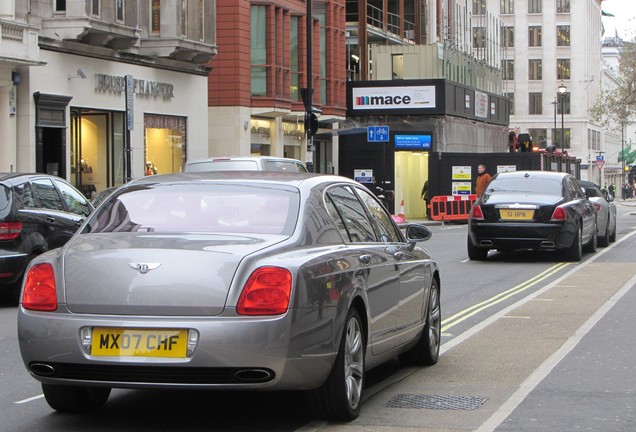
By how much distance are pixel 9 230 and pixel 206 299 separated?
870 cm

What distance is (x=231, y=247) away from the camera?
7.21 metres

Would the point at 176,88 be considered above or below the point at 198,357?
above

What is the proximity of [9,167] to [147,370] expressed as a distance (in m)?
24.2

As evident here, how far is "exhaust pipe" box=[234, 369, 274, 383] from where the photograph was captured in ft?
22.7

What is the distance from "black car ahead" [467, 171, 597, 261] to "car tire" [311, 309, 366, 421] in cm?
1393

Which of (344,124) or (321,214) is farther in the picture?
(344,124)

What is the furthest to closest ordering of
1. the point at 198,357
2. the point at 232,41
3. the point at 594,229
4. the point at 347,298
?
1. the point at 232,41
2. the point at 594,229
3. the point at 347,298
4. the point at 198,357

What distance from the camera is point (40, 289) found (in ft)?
23.9

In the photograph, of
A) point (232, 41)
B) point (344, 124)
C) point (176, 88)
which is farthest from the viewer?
point (344, 124)

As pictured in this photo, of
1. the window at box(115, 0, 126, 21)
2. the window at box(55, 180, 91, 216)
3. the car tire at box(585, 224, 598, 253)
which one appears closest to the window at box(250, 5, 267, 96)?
the window at box(115, 0, 126, 21)

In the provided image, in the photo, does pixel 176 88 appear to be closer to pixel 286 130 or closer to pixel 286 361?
pixel 286 130

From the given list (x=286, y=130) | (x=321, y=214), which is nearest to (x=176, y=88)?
(x=286, y=130)

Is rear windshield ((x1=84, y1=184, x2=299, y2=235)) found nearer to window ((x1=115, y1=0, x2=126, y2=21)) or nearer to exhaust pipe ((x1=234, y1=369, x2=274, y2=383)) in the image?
exhaust pipe ((x1=234, y1=369, x2=274, y2=383))

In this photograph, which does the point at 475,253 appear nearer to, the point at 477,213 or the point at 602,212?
the point at 477,213
